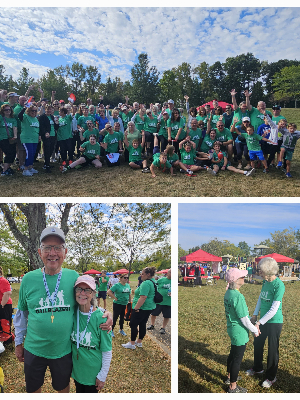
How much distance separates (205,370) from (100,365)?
1.65m

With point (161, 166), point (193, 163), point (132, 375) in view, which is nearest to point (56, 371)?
point (132, 375)

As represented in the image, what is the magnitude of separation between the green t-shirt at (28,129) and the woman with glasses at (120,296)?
426cm

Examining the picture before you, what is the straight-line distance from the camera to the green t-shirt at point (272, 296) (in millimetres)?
3232

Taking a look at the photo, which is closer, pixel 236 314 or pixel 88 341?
pixel 88 341

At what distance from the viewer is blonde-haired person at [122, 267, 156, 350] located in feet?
13.2

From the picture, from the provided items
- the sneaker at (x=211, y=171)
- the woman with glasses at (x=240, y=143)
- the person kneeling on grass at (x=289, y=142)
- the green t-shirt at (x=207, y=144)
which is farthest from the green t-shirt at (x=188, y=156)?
the person kneeling on grass at (x=289, y=142)

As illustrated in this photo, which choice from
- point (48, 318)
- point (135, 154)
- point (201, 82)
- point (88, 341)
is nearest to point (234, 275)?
point (88, 341)

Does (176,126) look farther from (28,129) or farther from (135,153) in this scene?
(28,129)

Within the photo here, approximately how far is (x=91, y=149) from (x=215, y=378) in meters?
5.97

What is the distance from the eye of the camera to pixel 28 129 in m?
6.57

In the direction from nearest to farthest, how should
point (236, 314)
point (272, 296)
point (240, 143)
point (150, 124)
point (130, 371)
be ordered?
1. point (236, 314)
2. point (272, 296)
3. point (130, 371)
4. point (240, 143)
5. point (150, 124)

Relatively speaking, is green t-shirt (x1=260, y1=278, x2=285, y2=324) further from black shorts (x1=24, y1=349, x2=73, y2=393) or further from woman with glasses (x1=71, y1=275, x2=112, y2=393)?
black shorts (x1=24, y1=349, x2=73, y2=393)

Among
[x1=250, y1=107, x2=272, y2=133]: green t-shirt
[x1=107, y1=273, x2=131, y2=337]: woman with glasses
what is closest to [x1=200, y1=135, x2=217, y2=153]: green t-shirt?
[x1=250, y1=107, x2=272, y2=133]: green t-shirt

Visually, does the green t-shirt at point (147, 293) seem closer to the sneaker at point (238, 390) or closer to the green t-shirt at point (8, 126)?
the sneaker at point (238, 390)
